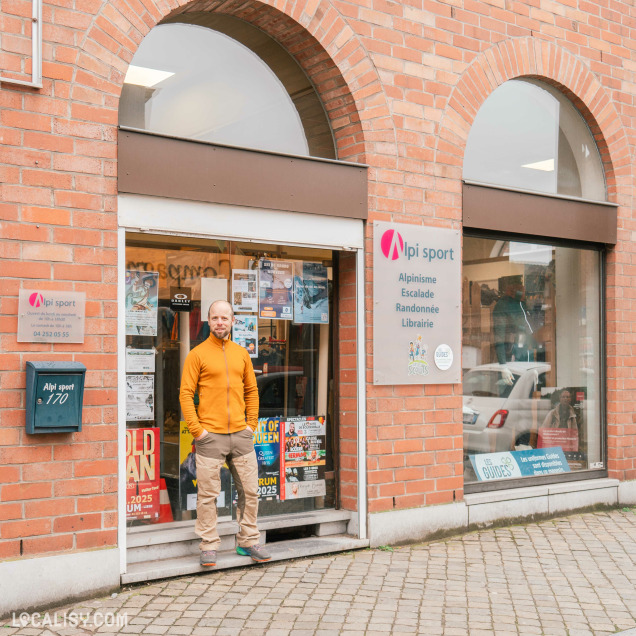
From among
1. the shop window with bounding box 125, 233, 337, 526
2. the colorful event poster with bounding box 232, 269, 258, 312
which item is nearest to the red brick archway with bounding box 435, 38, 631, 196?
the shop window with bounding box 125, 233, 337, 526

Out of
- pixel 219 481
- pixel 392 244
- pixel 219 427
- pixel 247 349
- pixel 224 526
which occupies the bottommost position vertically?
pixel 224 526

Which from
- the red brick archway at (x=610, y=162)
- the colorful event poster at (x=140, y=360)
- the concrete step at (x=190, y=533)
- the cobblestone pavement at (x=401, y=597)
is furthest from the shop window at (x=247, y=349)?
the red brick archway at (x=610, y=162)

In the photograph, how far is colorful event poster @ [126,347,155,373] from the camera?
6.22 meters

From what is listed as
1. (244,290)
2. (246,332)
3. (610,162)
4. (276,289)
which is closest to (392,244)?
(276,289)

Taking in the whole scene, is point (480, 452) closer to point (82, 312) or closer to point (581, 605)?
point (581, 605)

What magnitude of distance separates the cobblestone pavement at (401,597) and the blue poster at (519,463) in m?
1.04

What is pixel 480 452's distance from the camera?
7.86 metres

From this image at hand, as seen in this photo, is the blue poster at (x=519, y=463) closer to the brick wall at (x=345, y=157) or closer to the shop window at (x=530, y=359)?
the shop window at (x=530, y=359)

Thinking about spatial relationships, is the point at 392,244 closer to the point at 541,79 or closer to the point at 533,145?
the point at 533,145

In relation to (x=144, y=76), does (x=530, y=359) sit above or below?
below

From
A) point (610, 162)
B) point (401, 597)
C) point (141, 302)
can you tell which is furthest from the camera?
point (610, 162)

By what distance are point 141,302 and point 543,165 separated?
4.64 metres

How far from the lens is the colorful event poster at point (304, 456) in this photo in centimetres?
692

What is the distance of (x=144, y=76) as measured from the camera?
6059mm
